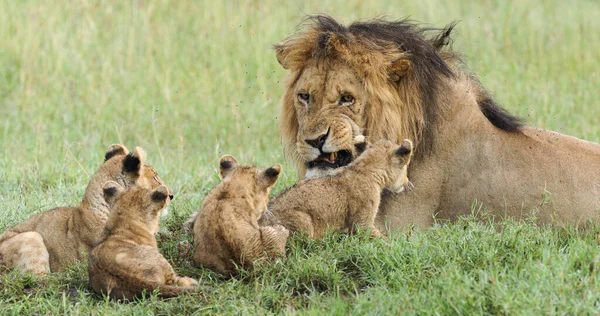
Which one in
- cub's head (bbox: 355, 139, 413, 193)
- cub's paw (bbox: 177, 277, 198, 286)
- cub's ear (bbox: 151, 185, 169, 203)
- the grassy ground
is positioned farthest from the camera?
cub's head (bbox: 355, 139, 413, 193)

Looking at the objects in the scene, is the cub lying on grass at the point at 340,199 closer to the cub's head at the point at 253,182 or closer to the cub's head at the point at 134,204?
the cub's head at the point at 253,182

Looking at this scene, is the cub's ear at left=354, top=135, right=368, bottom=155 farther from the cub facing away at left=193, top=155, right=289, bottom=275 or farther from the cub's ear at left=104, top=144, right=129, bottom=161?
the cub's ear at left=104, top=144, right=129, bottom=161

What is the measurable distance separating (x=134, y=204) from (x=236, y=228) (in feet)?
1.57

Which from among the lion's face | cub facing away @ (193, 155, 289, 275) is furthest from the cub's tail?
the lion's face

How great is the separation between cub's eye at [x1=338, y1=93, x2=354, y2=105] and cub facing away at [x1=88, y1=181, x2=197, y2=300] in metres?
1.11

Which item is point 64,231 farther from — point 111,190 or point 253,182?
point 253,182

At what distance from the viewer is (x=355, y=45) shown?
552cm

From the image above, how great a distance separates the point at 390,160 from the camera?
5305mm

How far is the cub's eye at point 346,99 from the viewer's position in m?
5.48

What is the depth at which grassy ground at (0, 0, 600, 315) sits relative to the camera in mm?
4488

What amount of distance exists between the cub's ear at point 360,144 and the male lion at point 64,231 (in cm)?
107

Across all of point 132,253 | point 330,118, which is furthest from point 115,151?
point 330,118

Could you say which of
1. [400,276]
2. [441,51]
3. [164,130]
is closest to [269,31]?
[164,130]

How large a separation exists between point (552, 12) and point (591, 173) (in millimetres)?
6940
